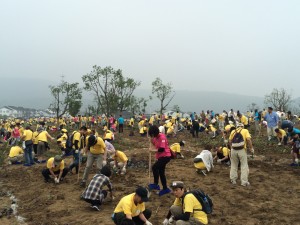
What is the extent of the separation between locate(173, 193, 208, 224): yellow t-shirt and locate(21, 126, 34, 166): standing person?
1059 cm

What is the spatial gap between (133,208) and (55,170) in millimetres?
5988

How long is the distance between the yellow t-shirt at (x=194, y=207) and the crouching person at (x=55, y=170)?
620cm

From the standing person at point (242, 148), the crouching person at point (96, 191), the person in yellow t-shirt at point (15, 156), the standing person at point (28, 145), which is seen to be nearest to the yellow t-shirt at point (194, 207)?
the crouching person at point (96, 191)

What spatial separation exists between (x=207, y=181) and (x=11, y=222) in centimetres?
615

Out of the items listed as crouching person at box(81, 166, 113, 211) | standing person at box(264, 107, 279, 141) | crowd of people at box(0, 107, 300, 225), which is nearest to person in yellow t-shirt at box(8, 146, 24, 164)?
crowd of people at box(0, 107, 300, 225)

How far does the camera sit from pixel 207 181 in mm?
11086

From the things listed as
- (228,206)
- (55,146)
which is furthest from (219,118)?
(228,206)

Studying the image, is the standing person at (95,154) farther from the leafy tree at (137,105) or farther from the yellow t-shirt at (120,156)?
the leafy tree at (137,105)

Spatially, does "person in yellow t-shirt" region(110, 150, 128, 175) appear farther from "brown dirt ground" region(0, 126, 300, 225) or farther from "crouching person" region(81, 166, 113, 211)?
"crouching person" region(81, 166, 113, 211)

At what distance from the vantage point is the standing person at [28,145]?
14656mm

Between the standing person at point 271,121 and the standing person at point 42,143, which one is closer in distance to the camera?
the standing person at point 42,143

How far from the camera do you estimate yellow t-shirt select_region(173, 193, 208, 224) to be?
5898mm

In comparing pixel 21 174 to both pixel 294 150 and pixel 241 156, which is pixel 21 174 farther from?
pixel 294 150

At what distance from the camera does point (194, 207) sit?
598 centimetres
